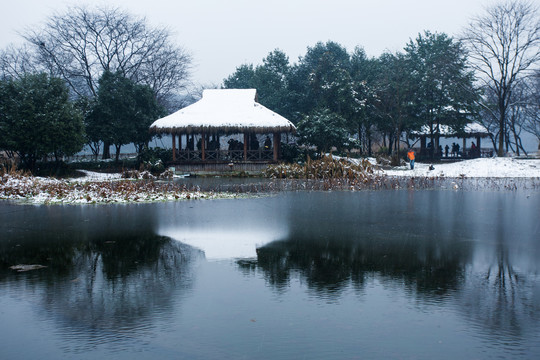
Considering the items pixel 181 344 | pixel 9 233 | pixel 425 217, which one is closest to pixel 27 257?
pixel 9 233

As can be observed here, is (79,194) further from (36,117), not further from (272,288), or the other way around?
(36,117)

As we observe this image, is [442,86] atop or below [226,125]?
atop

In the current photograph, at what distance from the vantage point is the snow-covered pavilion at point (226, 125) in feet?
97.0

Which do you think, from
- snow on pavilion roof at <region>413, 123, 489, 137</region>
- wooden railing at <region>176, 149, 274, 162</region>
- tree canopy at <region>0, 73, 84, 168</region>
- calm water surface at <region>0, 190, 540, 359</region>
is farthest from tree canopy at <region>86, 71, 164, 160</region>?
snow on pavilion roof at <region>413, 123, 489, 137</region>

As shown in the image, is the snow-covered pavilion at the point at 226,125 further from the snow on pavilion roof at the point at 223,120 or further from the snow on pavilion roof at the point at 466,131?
the snow on pavilion roof at the point at 466,131

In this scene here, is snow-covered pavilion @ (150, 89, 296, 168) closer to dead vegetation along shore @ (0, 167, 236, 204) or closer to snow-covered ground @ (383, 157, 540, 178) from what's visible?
snow-covered ground @ (383, 157, 540, 178)

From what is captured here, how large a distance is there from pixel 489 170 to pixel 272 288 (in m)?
28.3

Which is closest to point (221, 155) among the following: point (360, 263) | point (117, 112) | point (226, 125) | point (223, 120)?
point (223, 120)

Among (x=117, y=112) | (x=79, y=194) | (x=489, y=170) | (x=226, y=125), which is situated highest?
(x=117, y=112)

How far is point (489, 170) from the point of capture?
30203mm

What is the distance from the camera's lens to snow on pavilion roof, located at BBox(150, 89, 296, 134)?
2948cm

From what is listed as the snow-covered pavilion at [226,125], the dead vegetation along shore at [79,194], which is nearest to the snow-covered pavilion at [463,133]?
the snow-covered pavilion at [226,125]

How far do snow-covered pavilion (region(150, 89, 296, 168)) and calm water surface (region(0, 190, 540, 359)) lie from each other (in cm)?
1963

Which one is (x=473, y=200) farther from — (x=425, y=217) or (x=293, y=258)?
(x=293, y=258)
